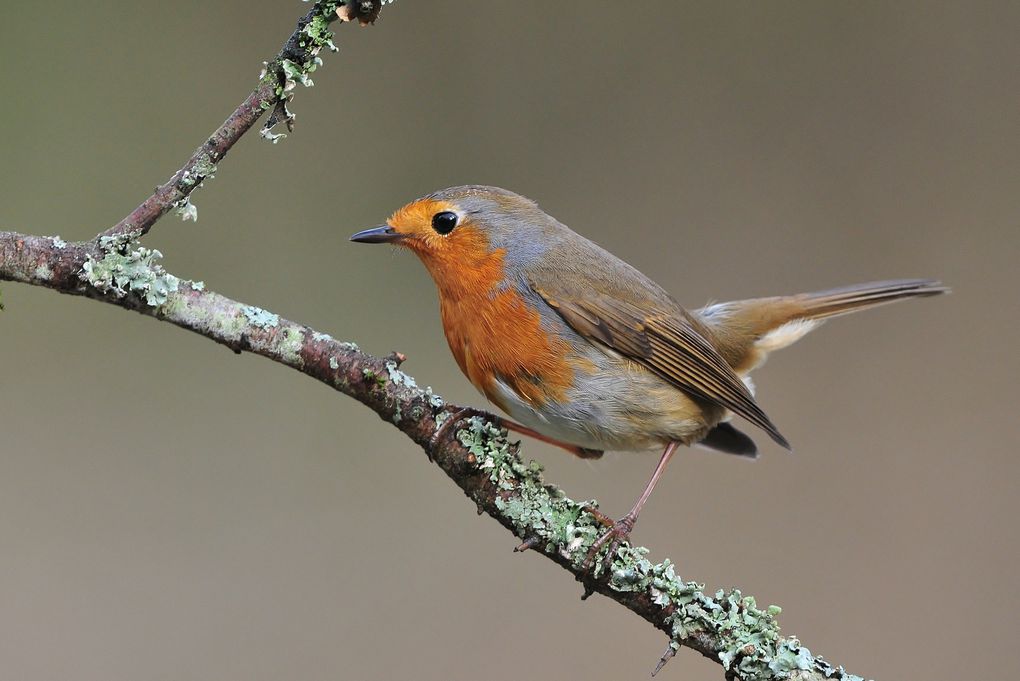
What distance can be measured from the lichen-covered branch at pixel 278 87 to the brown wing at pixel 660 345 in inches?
42.6

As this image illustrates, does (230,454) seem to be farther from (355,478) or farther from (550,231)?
(550,231)

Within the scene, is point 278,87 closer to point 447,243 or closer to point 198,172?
point 198,172

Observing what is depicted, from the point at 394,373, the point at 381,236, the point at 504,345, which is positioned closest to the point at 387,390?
the point at 394,373

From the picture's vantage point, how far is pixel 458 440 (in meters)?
2.38

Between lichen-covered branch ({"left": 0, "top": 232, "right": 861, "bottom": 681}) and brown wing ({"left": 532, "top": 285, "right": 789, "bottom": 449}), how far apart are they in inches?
24.5

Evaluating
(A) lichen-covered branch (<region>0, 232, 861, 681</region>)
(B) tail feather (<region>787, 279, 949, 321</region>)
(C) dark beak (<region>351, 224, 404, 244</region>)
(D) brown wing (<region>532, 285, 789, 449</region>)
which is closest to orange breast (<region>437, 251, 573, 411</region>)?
(D) brown wing (<region>532, 285, 789, 449</region>)

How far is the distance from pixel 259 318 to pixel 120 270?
306 mm

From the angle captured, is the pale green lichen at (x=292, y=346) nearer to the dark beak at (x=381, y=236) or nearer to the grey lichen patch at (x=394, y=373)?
the grey lichen patch at (x=394, y=373)

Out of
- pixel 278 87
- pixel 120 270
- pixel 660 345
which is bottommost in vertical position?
pixel 120 270

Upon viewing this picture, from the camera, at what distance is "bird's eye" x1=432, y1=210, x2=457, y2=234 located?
9.90 ft

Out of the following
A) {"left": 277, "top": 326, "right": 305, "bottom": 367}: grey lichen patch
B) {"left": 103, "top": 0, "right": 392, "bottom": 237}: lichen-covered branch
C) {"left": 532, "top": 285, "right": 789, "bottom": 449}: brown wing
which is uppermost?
{"left": 532, "top": 285, "right": 789, "bottom": 449}: brown wing

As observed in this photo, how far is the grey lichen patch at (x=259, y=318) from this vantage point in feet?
7.19

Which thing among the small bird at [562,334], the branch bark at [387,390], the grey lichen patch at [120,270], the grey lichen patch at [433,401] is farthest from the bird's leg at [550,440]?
the grey lichen patch at [120,270]

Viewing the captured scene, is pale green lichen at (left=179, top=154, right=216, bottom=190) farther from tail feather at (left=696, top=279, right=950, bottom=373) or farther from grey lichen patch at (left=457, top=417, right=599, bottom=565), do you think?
tail feather at (left=696, top=279, right=950, bottom=373)
